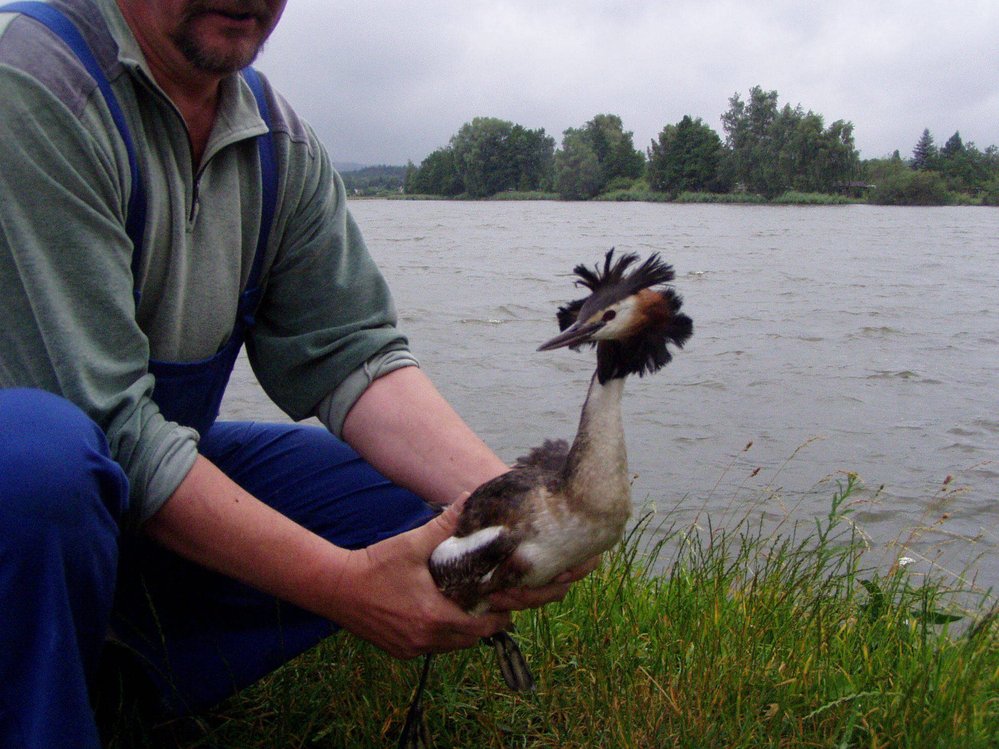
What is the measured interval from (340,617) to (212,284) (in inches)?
44.9

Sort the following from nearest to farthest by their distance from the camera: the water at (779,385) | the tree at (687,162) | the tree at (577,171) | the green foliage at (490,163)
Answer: the water at (779,385)
the tree at (687,162)
the tree at (577,171)
the green foliage at (490,163)

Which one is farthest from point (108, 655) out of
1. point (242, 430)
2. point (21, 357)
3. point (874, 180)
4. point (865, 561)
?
point (874, 180)

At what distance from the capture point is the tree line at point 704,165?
68.7 m

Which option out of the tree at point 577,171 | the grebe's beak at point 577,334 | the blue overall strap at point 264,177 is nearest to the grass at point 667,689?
the grebe's beak at point 577,334

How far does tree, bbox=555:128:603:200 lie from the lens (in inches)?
2982

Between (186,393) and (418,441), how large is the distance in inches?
31.0

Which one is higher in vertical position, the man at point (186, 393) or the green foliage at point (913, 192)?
the green foliage at point (913, 192)

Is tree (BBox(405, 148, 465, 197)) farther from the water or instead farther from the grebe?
the grebe

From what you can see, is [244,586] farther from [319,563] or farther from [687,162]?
[687,162]

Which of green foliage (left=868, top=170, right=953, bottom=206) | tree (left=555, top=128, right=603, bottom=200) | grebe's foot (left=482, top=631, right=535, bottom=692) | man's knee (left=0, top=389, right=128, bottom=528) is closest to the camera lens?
man's knee (left=0, top=389, right=128, bottom=528)

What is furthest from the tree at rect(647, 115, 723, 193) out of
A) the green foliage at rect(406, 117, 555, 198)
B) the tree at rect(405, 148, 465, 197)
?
the tree at rect(405, 148, 465, 197)

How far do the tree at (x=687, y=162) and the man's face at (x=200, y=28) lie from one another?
224ft

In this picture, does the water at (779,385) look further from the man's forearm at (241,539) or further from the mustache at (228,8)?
the mustache at (228,8)

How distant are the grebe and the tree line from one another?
65.9 meters
